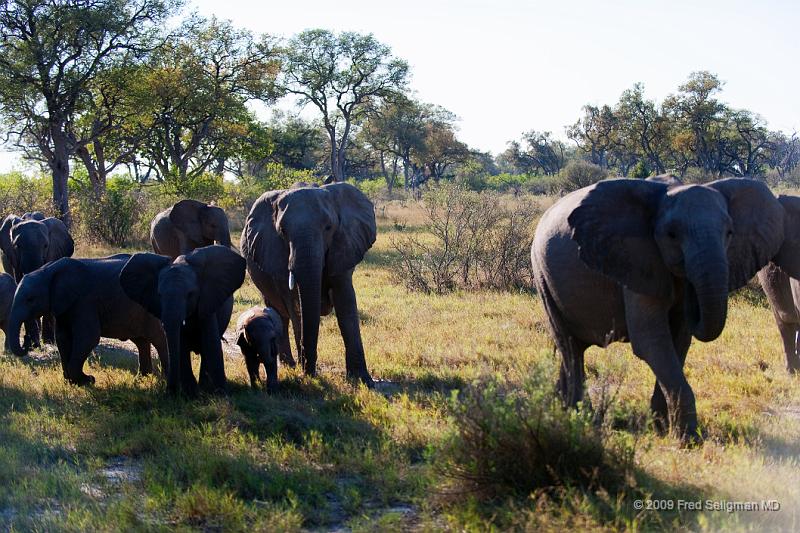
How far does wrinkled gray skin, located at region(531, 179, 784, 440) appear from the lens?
18.5 feet

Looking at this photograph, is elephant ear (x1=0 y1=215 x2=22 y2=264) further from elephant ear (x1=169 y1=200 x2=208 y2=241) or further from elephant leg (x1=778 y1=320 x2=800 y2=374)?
elephant leg (x1=778 y1=320 x2=800 y2=374)

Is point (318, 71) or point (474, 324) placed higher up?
point (318, 71)

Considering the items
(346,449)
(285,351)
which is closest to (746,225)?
(346,449)

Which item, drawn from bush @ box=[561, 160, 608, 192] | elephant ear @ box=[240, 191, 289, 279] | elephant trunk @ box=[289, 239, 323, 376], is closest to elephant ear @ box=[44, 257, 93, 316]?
elephant ear @ box=[240, 191, 289, 279]

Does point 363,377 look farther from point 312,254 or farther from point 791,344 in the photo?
point 791,344

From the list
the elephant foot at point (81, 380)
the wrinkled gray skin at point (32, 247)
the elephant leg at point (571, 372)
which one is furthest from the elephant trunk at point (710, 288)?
the wrinkled gray skin at point (32, 247)

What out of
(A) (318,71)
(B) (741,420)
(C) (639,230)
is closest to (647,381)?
(B) (741,420)

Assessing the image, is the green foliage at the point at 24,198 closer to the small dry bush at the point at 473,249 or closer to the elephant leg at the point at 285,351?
the small dry bush at the point at 473,249

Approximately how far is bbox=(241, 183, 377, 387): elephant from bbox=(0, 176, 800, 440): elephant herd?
0.02m

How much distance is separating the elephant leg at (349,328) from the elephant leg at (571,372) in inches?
81.9

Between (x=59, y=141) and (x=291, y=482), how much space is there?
25.2 metres

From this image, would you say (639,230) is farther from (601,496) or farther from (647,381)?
(647,381)

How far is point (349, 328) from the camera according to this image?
29.0 feet

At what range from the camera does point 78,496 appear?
5402 millimetres
